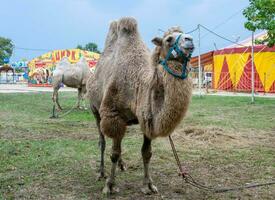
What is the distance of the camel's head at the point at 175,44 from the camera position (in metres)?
4.14

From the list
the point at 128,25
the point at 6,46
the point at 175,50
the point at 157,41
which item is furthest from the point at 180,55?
the point at 6,46

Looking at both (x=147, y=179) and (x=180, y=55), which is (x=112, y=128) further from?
(x=180, y=55)

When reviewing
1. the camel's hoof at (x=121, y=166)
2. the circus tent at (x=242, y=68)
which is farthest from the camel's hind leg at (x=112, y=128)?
the circus tent at (x=242, y=68)

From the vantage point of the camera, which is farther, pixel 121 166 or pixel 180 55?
pixel 121 166

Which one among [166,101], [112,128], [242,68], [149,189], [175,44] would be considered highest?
[242,68]

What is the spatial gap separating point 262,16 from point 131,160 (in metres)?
10.0

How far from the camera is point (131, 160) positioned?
22.7ft

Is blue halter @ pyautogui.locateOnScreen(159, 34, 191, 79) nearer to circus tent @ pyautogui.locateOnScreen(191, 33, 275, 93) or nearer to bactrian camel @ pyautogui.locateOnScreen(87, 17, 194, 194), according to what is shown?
bactrian camel @ pyautogui.locateOnScreen(87, 17, 194, 194)

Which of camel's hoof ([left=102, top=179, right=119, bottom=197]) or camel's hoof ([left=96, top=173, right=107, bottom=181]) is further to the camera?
camel's hoof ([left=96, top=173, right=107, bottom=181])

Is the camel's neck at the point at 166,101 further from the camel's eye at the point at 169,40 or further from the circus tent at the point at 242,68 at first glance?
the circus tent at the point at 242,68

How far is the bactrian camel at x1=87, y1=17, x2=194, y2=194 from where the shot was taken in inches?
169

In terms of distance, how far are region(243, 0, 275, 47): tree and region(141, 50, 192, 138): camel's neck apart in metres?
11.1

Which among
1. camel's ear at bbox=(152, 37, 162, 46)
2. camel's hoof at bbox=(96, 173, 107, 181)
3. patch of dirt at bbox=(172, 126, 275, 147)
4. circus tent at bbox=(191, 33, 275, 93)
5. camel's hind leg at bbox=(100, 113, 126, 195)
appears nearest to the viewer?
camel's ear at bbox=(152, 37, 162, 46)

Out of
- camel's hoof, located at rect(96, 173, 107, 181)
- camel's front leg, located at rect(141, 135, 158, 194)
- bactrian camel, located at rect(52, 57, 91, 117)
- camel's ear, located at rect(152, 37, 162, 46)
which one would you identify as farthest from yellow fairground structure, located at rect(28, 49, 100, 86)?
camel's ear, located at rect(152, 37, 162, 46)
